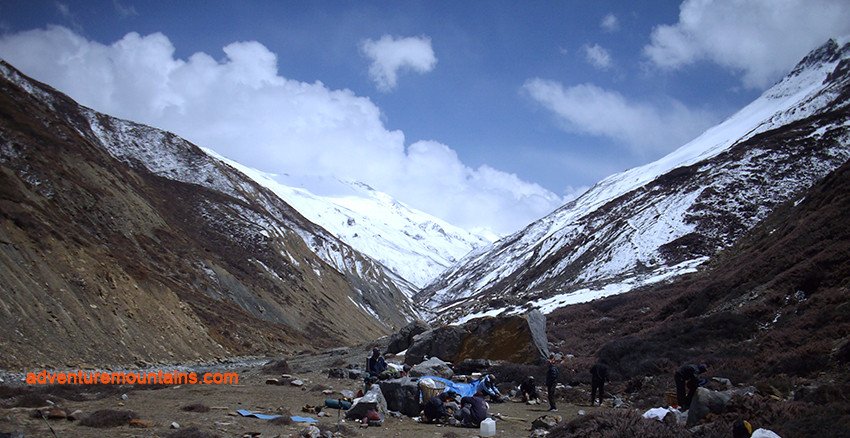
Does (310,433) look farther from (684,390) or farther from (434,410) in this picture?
(684,390)

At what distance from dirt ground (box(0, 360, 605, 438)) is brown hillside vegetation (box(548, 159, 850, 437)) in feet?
15.7

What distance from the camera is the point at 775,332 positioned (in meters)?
17.1

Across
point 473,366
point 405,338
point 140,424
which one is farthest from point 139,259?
point 140,424

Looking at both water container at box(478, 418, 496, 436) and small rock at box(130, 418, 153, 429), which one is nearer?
small rock at box(130, 418, 153, 429)

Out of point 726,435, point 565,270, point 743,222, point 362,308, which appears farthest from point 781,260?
point 362,308

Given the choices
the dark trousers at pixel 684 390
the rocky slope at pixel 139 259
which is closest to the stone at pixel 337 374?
the rocky slope at pixel 139 259

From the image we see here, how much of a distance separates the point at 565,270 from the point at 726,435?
2784 inches

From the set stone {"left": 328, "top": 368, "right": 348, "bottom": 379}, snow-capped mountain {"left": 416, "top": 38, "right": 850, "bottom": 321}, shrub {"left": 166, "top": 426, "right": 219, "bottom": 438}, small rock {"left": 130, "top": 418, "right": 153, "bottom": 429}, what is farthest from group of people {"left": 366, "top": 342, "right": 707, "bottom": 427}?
snow-capped mountain {"left": 416, "top": 38, "right": 850, "bottom": 321}

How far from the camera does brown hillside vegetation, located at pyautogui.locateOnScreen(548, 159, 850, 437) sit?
10.3 meters

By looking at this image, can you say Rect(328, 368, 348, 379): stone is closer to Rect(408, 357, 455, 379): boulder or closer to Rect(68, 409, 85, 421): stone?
Rect(408, 357, 455, 379): boulder

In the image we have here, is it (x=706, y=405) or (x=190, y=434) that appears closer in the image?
(x=706, y=405)

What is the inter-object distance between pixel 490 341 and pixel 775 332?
13.4m

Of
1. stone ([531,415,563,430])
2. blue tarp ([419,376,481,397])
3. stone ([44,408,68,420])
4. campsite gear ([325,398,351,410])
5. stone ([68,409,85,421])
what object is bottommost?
stone ([531,415,563,430])

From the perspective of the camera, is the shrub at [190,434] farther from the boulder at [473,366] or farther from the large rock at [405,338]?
the large rock at [405,338]
